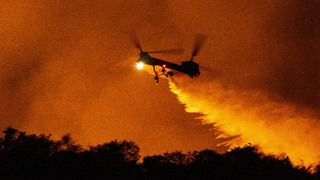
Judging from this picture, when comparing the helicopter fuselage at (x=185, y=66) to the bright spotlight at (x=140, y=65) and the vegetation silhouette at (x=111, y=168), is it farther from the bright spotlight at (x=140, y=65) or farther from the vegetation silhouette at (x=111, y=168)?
the vegetation silhouette at (x=111, y=168)

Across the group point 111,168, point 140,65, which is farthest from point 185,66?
point 111,168

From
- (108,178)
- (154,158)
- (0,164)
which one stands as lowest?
(108,178)

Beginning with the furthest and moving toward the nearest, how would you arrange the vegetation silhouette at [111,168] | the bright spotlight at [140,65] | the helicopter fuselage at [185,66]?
the vegetation silhouette at [111,168] → the helicopter fuselage at [185,66] → the bright spotlight at [140,65]

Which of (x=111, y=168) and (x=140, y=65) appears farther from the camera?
(x=111, y=168)

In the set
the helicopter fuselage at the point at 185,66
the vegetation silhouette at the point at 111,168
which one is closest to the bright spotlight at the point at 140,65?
the helicopter fuselage at the point at 185,66

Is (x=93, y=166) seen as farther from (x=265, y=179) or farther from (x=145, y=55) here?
(x=265, y=179)

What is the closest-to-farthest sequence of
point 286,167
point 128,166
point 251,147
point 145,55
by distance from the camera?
point 145,55 < point 128,166 < point 286,167 < point 251,147

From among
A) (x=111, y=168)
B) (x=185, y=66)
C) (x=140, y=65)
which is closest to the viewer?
(x=140, y=65)

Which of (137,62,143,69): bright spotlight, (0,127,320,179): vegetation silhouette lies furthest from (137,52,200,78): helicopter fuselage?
(0,127,320,179): vegetation silhouette

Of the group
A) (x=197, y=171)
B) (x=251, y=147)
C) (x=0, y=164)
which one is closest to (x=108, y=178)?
(x=197, y=171)

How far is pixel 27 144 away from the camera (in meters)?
55.8

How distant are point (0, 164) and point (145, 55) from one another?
30.0 meters

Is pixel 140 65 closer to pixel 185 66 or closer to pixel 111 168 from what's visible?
pixel 185 66

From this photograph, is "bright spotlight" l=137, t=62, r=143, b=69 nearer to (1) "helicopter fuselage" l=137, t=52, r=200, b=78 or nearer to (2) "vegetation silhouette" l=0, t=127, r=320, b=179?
(1) "helicopter fuselage" l=137, t=52, r=200, b=78
